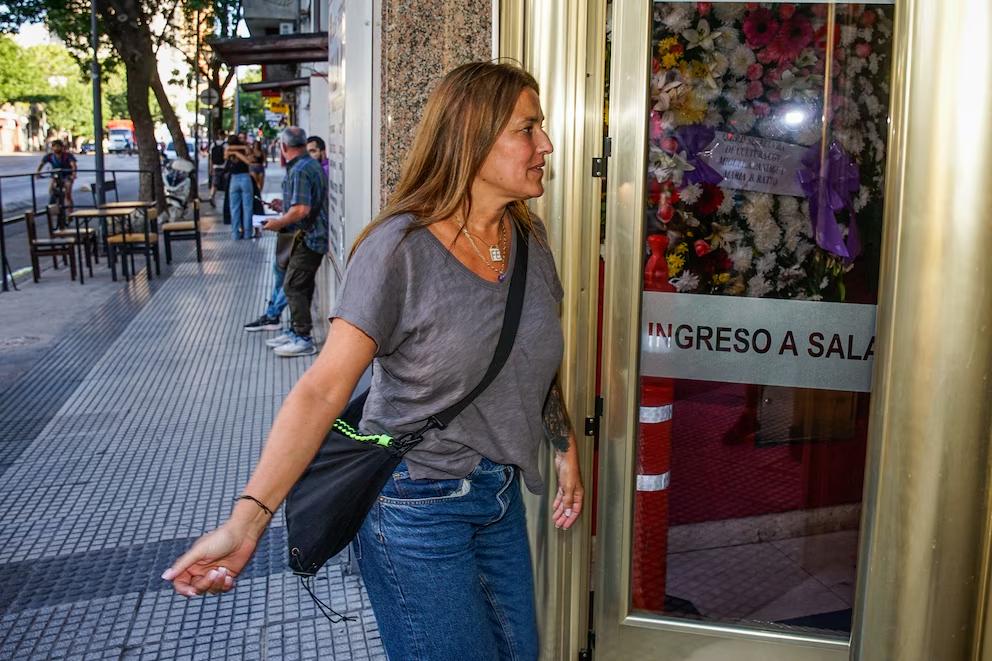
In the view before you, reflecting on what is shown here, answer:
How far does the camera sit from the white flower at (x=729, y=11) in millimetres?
2752

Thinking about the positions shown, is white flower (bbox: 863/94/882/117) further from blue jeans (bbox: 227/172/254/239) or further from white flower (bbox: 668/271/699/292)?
blue jeans (bbox: 227/172/254/239)

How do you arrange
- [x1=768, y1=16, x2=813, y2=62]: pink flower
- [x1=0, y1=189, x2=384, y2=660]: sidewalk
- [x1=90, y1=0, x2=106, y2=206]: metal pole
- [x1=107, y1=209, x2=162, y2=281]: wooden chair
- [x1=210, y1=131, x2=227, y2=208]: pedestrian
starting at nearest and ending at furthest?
[x1=768, y1=16, x2=813, y2=62]: pink flower → [x1=0, y1=189, x2=384, y2=660]: sidewalk → [x1=107, y1=209, x2=162, y2=281]: wooden chair → [x1=90, y1=0, x2=106, y2=206]: metal pole → [x1=210, y1=131, x2=227, y2=208]: pedestrian

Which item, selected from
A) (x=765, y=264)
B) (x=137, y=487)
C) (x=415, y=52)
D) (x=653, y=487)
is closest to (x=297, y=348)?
(x=137, y=487)

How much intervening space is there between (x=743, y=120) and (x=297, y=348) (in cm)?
639

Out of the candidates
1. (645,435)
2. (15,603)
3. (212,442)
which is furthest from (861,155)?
(212,442)

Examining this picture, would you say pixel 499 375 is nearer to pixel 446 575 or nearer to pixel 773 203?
pixel 446 575

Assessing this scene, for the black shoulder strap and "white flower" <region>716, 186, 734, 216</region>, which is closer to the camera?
the black shoulder strap

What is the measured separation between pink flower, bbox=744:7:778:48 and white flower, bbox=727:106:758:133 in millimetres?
176

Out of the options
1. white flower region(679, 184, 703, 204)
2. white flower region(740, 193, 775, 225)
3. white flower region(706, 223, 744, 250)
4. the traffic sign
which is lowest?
white flower region(706, 223, 744, 250)

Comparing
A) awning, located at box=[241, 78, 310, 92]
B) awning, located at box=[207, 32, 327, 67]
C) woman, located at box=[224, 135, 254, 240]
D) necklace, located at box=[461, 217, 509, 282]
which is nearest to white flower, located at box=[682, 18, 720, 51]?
necklace, located at box=[461, 217, 509, 282]

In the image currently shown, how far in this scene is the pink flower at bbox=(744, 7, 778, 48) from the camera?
277 centimetres

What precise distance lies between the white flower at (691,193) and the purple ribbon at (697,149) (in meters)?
0.01

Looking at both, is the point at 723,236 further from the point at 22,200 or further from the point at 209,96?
the point at 22,200

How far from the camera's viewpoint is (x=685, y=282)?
2.91 metres
